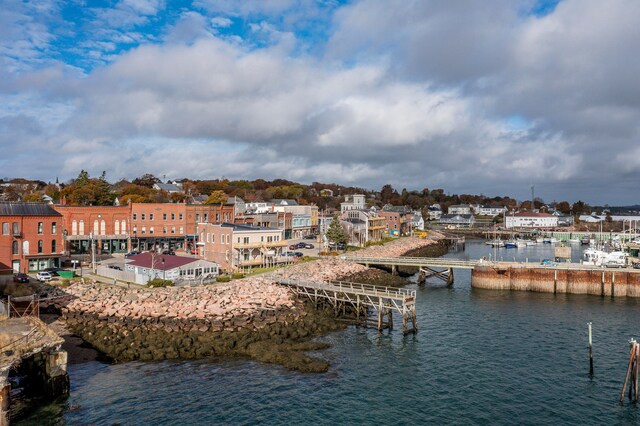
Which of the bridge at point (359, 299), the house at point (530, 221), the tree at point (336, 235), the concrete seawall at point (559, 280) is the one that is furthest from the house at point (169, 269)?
the house at point (530, 221)

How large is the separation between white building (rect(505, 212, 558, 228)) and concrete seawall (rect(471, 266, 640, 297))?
128 metres

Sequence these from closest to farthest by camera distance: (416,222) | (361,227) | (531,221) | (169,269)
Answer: (169,269) → (361,227) → (416,222) → (531,221)

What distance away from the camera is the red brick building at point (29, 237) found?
49.0m

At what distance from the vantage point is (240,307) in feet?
123

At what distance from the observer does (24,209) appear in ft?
168

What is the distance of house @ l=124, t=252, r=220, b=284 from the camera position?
46406 millimetres

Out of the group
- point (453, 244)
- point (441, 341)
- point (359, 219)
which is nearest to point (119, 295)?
point (441, 341)

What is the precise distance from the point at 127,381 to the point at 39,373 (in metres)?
4.54

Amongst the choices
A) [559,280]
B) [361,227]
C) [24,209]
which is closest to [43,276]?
[24,209]

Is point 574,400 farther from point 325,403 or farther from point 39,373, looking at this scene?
point 39,373

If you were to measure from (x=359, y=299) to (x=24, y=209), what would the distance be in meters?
38.0

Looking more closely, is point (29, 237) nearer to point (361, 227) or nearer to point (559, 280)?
point (361, 227)

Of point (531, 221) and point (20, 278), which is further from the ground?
point (531, 221)

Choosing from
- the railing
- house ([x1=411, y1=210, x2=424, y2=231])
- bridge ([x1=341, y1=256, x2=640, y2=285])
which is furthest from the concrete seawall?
house ([x1=411, y1=210, x2=424, y2=231])
